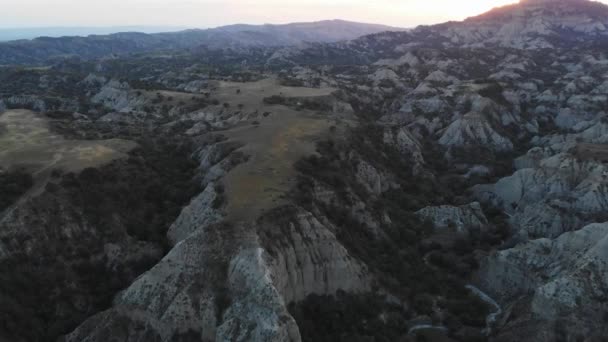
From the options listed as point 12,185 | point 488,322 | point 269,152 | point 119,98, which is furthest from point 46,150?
point 119,98

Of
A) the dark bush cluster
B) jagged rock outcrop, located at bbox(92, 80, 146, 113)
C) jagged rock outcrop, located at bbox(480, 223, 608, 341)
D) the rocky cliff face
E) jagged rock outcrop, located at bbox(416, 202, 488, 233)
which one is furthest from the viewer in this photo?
jagged rock outcrop, located at bbox(92, 80, 146, 113)

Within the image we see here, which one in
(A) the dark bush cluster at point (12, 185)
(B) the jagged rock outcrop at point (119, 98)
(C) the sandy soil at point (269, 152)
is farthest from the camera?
(B) the jagged rock outcrop at point (119, 98)

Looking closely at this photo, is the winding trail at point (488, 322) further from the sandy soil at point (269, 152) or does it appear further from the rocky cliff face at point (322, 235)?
the sandy soil at point (269, 152)

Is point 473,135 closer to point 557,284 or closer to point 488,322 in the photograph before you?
point 488,322

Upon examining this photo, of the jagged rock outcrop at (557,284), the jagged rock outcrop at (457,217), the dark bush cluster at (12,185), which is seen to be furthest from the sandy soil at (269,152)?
the jagged rock outcrop at (557,284)

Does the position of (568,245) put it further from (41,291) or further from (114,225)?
(41,291)

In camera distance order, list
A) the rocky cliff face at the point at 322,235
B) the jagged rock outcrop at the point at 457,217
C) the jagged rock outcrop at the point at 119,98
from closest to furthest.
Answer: the rocky cliff face at the point at 322,235 < the jagged rock outcrop at the point at 457,217 < the jagged rock outcrop at the point at 119,98

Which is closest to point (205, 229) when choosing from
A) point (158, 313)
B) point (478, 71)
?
point (158, 313)

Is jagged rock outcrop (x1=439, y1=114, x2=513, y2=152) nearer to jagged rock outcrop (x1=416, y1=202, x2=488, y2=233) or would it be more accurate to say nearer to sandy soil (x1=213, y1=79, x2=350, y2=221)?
sandy soil (x1=213, y1=79, x2=350, y2=221)

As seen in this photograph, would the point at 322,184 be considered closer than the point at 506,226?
Yes

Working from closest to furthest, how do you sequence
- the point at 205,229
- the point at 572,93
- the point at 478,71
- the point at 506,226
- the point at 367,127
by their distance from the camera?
1. the point at 205,229
2. the point at 506,226
3. the point at 367,127
4. the point at 572,93
5. the point at 478,71

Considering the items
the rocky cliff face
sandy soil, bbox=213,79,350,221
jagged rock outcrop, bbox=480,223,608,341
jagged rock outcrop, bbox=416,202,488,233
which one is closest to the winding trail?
the rocky cliff face
